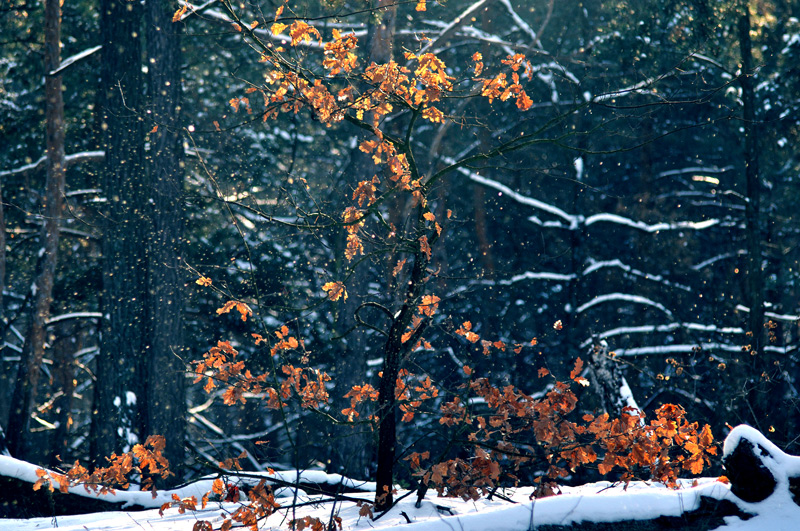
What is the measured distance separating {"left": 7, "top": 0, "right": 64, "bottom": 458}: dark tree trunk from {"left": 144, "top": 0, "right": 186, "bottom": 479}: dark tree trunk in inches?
153

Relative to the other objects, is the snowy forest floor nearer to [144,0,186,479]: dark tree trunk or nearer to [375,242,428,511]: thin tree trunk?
[375,242,428,511]: thin tree trunk

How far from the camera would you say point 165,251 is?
9.91m

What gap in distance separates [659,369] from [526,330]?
299 cm

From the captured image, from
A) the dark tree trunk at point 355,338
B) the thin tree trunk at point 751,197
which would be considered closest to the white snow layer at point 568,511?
the dark tree trunk at point 355,338

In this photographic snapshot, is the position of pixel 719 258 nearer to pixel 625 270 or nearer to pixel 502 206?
pixel 625 270

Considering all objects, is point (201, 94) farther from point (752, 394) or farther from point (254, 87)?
point (752, 394)

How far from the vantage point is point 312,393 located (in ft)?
19.7

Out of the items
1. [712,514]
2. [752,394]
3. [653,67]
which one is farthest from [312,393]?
[653,67]

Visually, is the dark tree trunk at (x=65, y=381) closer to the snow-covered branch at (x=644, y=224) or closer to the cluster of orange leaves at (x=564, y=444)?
the snow-covered branch at (x=644, y=224)

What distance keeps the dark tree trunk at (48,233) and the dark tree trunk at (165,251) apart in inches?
153

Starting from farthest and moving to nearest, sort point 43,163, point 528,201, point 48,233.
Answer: point 43,163
point 528,201
point 48,233

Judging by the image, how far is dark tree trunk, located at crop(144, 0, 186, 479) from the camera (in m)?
9.62

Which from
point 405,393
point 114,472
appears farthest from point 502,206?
point 114,472

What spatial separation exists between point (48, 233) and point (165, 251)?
464cm
